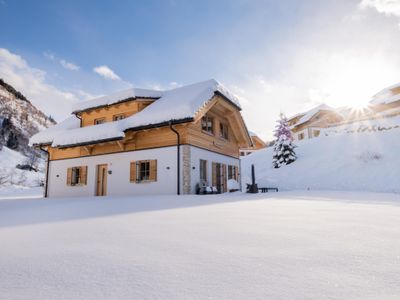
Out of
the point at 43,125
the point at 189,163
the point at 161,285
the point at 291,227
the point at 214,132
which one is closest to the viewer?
the point at 161,285

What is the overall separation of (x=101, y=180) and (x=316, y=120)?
31833 mm

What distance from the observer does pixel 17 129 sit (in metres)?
34.0

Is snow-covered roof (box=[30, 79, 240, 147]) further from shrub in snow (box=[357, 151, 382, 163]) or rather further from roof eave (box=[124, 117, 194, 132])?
shrub in snow (box=[357, 151, 382, 163])

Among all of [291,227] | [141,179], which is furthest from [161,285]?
[141,179]

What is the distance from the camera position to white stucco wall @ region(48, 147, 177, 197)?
11.7m

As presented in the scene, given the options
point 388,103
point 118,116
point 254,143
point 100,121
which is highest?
point 388,103

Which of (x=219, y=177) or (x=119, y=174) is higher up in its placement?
(x=119, y=174)

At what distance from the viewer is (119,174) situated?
1303 centimetres

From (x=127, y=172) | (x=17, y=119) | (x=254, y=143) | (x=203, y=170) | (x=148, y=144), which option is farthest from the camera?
(x=254, y=143)

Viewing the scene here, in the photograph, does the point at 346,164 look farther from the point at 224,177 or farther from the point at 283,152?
the point at 224,177

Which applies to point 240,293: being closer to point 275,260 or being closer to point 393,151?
point 275,260

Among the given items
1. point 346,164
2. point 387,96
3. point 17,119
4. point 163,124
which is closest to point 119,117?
point 163,124

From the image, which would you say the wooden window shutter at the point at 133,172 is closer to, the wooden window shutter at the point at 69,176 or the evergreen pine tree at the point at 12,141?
the wooden window shutter at the point at 69,176

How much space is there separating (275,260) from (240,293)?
2.13 ft
